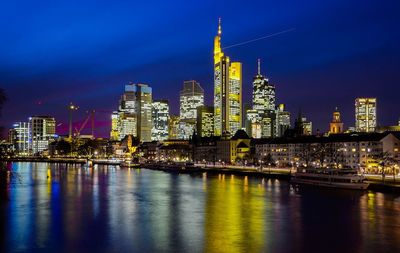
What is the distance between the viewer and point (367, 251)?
2086 centimetres

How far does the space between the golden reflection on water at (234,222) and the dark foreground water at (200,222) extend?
0.04m

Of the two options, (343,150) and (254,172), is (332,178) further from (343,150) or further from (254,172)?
(343,150)

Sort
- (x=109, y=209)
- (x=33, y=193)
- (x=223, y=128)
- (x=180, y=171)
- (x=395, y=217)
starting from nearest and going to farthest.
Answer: (x=395, y=217)
(x=109, y=209)
(x=33, y=193)
(x=180, y=171)
(x=223, y=128)

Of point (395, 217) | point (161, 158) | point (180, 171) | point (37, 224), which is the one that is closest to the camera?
point (37, 224)

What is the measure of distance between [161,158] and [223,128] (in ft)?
191

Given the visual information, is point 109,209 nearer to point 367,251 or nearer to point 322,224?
point 322,224

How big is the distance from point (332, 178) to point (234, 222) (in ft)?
79.9

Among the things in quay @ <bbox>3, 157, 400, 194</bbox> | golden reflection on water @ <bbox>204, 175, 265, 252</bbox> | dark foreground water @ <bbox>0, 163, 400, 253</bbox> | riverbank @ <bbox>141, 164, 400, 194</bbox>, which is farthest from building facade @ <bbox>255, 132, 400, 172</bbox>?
golden reflection on water @ <bbox>204, 175, 265, 252</bbox>

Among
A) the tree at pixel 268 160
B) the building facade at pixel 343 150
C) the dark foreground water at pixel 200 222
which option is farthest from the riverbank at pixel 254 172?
the tree at pixel 268 160

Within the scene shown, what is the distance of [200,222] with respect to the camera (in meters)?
27.6

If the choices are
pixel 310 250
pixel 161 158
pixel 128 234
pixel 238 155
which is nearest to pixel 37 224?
pixel 128 234

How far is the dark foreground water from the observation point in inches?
860

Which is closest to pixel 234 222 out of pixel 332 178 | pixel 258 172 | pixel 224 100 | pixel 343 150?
pixel 332 178

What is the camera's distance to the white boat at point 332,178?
46219mm
